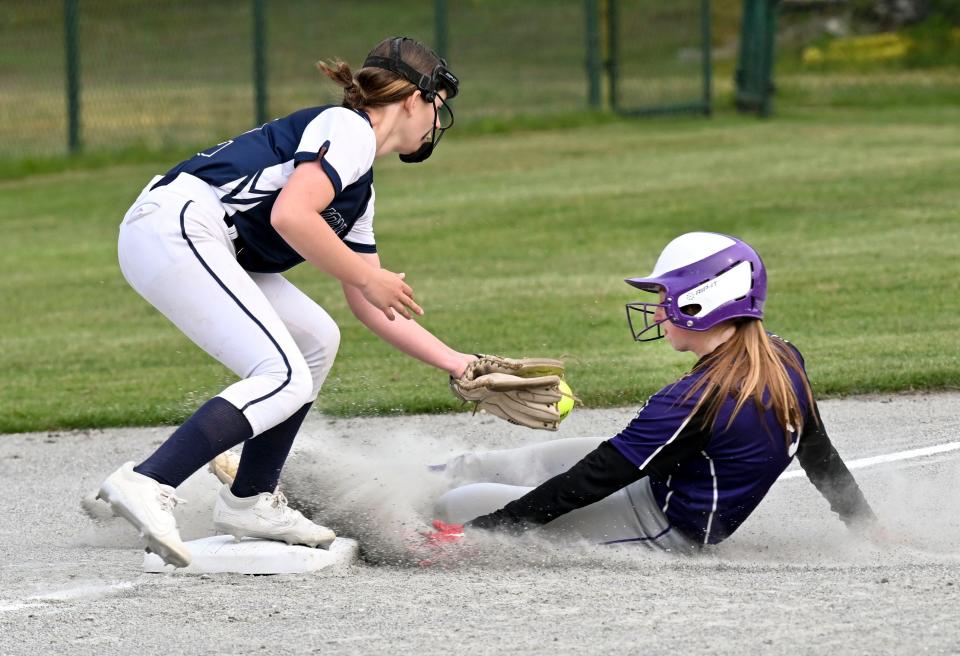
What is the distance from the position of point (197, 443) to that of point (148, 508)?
0.80 ft

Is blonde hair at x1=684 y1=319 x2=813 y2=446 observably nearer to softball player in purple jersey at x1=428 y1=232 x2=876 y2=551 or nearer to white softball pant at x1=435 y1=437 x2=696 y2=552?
softball player in purple jersey at x1=428 y1=232 x2=876 y2=551

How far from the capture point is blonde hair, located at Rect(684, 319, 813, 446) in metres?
4.09

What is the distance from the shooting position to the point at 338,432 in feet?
20.9

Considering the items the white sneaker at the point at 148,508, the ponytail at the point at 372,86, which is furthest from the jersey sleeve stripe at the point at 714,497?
the white sneaker at the point at 148,508

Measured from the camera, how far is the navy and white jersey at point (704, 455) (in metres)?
4.10

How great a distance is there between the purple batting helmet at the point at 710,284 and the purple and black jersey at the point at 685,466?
17cm

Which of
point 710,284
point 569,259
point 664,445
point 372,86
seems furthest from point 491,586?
point 569,259

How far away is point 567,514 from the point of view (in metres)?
4.40

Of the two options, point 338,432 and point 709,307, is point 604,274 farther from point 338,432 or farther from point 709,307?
point 709,307

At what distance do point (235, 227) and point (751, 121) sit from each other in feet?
49.6

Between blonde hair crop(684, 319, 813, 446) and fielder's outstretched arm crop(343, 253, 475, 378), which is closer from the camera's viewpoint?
blonde hair crop(684, 319, 813, 446)

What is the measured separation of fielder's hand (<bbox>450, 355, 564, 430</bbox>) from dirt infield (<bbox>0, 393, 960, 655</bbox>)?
0.47m

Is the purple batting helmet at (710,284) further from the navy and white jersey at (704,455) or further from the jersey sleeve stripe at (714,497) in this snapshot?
the jersey sleeve stripe at (714,497)

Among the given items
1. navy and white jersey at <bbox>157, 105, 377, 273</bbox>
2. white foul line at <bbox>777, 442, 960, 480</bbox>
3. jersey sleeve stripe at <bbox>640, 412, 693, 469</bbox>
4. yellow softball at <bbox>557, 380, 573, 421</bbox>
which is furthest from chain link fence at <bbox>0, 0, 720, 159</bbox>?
jersey sleeve stripe at <bbox>640, 412, 693, 469</bbox>
